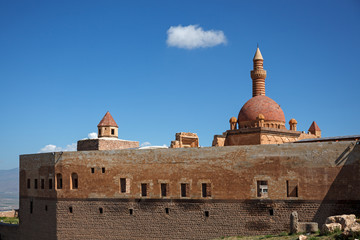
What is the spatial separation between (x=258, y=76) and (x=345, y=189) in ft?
62.5

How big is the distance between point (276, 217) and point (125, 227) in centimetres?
778

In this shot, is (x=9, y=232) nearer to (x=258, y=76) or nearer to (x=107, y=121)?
(x=107, y=121)

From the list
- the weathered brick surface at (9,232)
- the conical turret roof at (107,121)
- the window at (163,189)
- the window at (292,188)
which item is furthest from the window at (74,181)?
the window at (292,188)

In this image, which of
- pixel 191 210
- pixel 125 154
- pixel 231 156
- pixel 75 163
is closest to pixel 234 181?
pixel 231 156

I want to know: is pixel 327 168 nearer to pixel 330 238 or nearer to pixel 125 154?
pixel 330 238

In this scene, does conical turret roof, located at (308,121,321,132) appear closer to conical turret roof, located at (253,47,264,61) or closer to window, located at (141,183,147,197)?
conical turret roof, located at (253,47,264,61)

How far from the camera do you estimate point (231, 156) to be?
2200 cm

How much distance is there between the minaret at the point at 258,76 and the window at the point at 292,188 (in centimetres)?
1761

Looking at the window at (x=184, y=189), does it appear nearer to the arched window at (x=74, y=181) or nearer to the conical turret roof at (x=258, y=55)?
the arched window at (x=74, y=181)

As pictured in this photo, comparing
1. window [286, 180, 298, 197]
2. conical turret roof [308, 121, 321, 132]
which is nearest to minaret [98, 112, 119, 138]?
window [286, 180, 298, 197]

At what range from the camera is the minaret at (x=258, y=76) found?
3784 cm

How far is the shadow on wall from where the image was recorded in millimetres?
19922

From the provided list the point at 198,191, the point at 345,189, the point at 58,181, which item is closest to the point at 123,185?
the point at 58,181

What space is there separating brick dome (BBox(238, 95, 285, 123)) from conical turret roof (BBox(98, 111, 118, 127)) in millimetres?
9335
